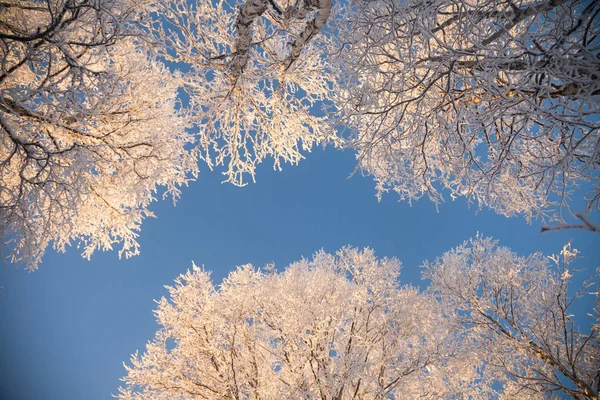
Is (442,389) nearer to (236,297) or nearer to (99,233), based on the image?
(236,297)

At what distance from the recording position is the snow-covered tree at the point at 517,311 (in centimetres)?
564

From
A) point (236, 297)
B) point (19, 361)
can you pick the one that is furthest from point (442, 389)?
point (19, 361)

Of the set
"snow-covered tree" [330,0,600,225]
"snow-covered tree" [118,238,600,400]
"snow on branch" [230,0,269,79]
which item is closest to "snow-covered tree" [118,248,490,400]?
"snow-covered tree" [118,238,600,400]

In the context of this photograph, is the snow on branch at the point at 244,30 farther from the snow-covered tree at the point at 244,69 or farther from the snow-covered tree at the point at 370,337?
the snow-covered tree at the point at 370,337

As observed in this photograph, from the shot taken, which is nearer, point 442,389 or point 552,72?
point 552,72

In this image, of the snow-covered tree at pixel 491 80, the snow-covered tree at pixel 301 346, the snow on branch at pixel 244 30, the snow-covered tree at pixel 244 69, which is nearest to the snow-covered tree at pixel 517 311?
the snow-covered tree at pixel 301 346

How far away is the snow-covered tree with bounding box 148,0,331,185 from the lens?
3.54m

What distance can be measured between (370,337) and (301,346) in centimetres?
188

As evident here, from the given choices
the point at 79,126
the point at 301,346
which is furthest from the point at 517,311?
the point at 79,126

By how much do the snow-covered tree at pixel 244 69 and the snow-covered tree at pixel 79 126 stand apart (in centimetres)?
47

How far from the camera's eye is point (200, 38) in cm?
385

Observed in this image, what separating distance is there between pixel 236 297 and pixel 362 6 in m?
6.64

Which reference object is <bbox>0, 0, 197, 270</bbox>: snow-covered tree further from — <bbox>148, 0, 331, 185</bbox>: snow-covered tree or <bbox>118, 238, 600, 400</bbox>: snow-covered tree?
<bbox>118, 238, 600, 400</bbox>: snow-covered tree

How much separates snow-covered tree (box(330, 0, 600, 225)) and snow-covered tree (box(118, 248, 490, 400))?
12.9ft
